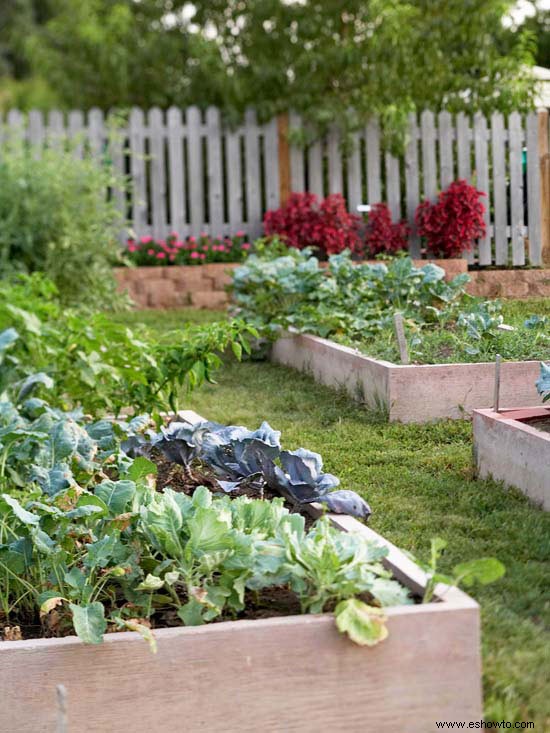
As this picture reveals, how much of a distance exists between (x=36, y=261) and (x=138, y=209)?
223 cm

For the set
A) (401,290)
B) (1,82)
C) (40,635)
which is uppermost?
(1,82)

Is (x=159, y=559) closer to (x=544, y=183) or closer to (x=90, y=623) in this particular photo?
(x=90, y=623)

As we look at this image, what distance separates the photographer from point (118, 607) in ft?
8.64

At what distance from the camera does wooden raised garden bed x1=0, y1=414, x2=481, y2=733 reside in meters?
2.19

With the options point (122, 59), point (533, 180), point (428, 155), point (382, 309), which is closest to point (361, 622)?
point (382, 309)

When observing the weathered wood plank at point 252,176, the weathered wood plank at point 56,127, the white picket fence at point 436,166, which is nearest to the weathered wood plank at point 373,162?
the white picket fence at point 436,166

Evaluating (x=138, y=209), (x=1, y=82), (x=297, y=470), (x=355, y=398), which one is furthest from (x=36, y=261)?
(x=1, y=82)

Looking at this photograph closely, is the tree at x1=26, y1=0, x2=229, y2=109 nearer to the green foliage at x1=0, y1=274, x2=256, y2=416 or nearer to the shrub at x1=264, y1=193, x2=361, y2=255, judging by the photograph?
the shrub at x1=264, y1=193, x2=361, y2=255

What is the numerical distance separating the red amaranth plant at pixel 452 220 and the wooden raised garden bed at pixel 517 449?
5.07 meters

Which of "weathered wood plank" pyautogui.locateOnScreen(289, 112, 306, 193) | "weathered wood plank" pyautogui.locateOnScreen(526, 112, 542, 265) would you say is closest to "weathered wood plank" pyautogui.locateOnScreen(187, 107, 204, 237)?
"weathered wood plank" pyautogui.locateOnScreen(289, 112, 306, 193)

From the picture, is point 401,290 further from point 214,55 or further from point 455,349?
point 214,55

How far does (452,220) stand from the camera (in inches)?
374

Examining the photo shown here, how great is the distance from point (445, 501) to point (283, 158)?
8.10 m

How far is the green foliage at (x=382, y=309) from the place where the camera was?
4895 mm
